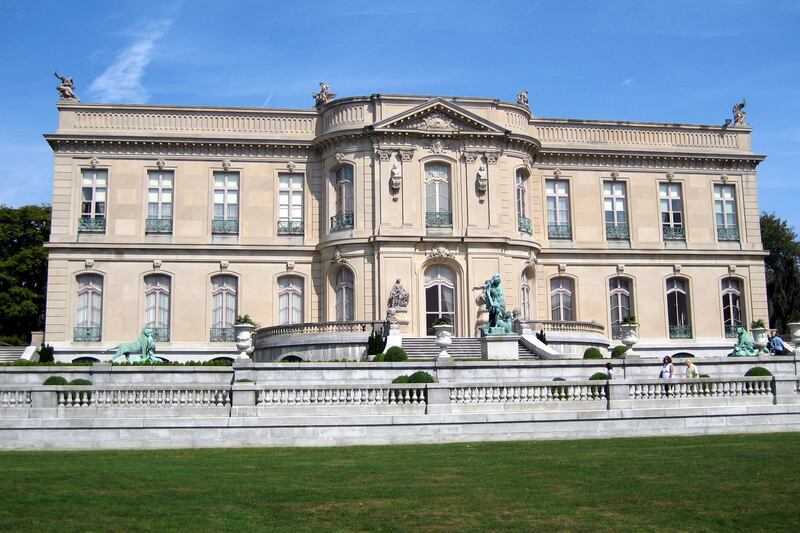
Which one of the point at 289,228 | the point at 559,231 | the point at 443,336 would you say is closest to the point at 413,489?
the point at 443,336

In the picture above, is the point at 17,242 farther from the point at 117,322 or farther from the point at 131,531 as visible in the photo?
the point at 131,531

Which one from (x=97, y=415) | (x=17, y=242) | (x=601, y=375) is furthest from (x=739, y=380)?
(x=17, y=242)

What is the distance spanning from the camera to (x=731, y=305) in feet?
136

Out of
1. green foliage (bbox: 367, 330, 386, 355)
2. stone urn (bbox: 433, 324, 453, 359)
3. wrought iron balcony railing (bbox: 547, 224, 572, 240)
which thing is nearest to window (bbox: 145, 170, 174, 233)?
green foliage (bbox: 367, 330, 386, 355)

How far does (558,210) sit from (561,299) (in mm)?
4080

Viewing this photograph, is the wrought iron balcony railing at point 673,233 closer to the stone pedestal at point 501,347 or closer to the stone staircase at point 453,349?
the stone staircase at point 453,349

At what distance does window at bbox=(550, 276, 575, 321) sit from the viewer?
40.3 m

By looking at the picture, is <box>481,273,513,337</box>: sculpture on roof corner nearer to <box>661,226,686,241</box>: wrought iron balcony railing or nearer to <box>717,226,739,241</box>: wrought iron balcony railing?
<box>661,226,686,241</box>: wrought iron balcony railing

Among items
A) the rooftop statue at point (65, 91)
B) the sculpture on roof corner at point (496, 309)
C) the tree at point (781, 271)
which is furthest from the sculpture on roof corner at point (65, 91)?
the tree at point (781, 271)

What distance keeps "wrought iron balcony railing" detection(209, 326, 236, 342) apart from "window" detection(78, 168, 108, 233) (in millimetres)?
6378

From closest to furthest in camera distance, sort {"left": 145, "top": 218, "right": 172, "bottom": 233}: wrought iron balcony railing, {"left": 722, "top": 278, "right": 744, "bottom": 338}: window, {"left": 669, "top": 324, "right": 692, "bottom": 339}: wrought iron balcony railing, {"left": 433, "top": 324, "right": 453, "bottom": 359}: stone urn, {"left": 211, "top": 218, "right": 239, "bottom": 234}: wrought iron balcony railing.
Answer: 1. {"left": 433, "top": 324, "right": 453, "bottom": 359}: stone urn
2. {"left": 145, "top": 218, "right": 172, "bottom": 233}: wrought iron balcony railing
3. {"left": 211, "top": 218, "right": 239, "bottom": 234}: wrought iron balcony railing
4. {"left": 669, "top": 324, "right": 692, "bottom": 339}: wrought iron balcony railing
5. {"left": 722, "top": 278, "right": 744, "bottom": 338}: window

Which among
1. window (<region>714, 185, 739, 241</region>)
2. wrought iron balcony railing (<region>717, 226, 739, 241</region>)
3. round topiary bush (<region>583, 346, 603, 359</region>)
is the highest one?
window (<region>714, 185, 739, 241</region>)

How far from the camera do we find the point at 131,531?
9.66 m

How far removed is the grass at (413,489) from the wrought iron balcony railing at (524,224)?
22.3m
